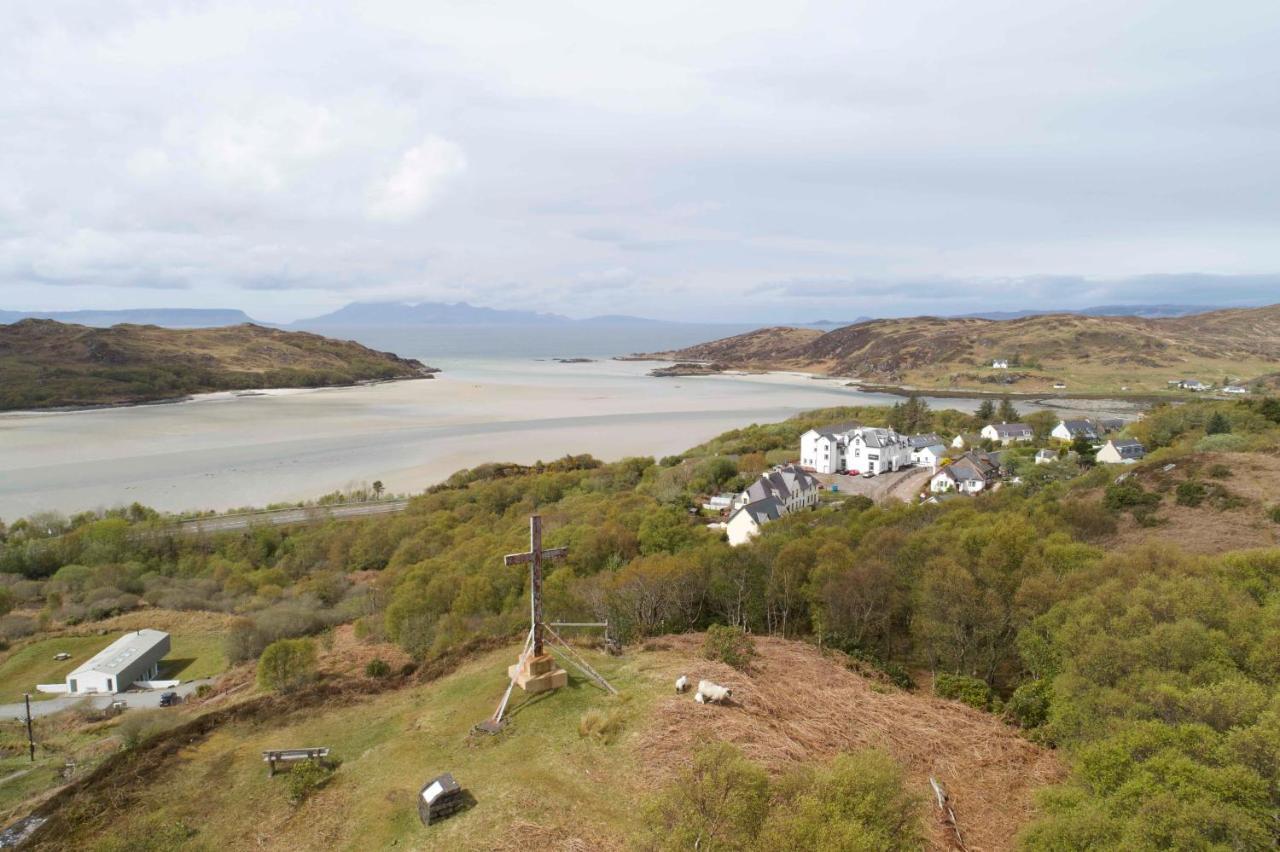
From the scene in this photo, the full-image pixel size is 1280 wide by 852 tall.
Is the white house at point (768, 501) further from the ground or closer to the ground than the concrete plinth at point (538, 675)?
closer to the ground

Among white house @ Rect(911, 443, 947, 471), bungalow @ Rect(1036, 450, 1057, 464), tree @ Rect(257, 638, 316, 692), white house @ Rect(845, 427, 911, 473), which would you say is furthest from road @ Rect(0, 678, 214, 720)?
bungalow @ Rect(1036, 450, 1057, 464)

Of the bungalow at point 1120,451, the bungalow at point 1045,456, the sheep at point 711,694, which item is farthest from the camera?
the bungalow at point 1045,456

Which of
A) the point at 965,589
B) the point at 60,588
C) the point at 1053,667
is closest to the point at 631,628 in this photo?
the point at 965,589

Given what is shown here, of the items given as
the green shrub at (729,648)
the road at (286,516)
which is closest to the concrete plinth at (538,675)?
the green shrub at (729,648)

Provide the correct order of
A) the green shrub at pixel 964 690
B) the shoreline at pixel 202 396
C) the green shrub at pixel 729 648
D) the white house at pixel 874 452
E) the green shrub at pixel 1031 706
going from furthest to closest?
the shoreline at pixel 202 396
the white house at pixel 874 452
the green shrub at pixel 964 690
the green shrub at pixel 729 648
the green shrub at pixel 1031 706

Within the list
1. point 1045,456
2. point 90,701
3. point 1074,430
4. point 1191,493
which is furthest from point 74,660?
point 1074,430

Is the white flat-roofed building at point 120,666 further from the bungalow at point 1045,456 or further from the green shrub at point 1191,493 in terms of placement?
the bungalow at point 1045,456

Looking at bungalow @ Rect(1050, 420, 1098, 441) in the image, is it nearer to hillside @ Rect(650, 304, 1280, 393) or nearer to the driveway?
the driveway
